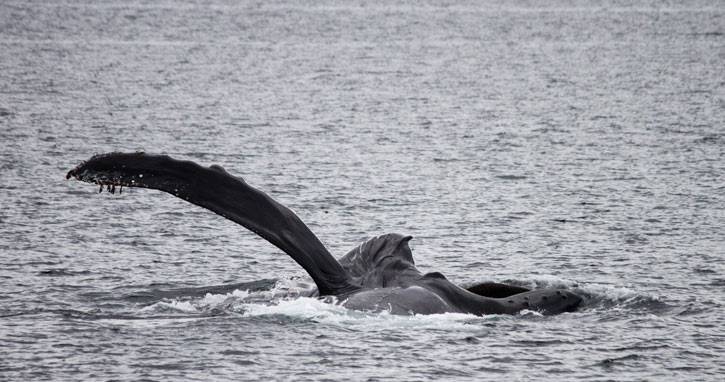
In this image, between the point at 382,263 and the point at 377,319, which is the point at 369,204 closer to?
the point at 382,263

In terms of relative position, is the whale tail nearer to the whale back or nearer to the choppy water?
the whale back

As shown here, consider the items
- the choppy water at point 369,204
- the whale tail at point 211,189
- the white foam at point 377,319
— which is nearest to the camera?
the whale tail at point 211,189

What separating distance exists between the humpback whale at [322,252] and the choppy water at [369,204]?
176 millimetres

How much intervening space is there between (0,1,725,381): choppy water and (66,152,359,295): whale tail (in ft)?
A: 3.08

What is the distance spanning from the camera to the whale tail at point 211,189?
12109mm

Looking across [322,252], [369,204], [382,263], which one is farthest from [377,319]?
[369,204]

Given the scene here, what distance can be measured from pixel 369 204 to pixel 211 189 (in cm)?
840

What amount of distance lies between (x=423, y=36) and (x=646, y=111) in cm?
2370

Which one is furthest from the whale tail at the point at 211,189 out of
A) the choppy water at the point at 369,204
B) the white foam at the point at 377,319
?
the choppy water at the point at 369,204

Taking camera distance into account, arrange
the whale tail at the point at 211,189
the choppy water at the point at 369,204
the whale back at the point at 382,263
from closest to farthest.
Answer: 1. the whale tail at the point at 211,189
2. the choppy water at the point at 369,204
3. the whale back at the point at 382,263

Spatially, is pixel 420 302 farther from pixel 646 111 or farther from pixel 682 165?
pixel 646 111

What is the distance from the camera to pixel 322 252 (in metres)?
12.7

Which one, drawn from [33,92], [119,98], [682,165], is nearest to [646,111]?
[682,165]

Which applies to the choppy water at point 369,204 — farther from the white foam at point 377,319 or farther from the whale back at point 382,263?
the whale back at point 382,263
